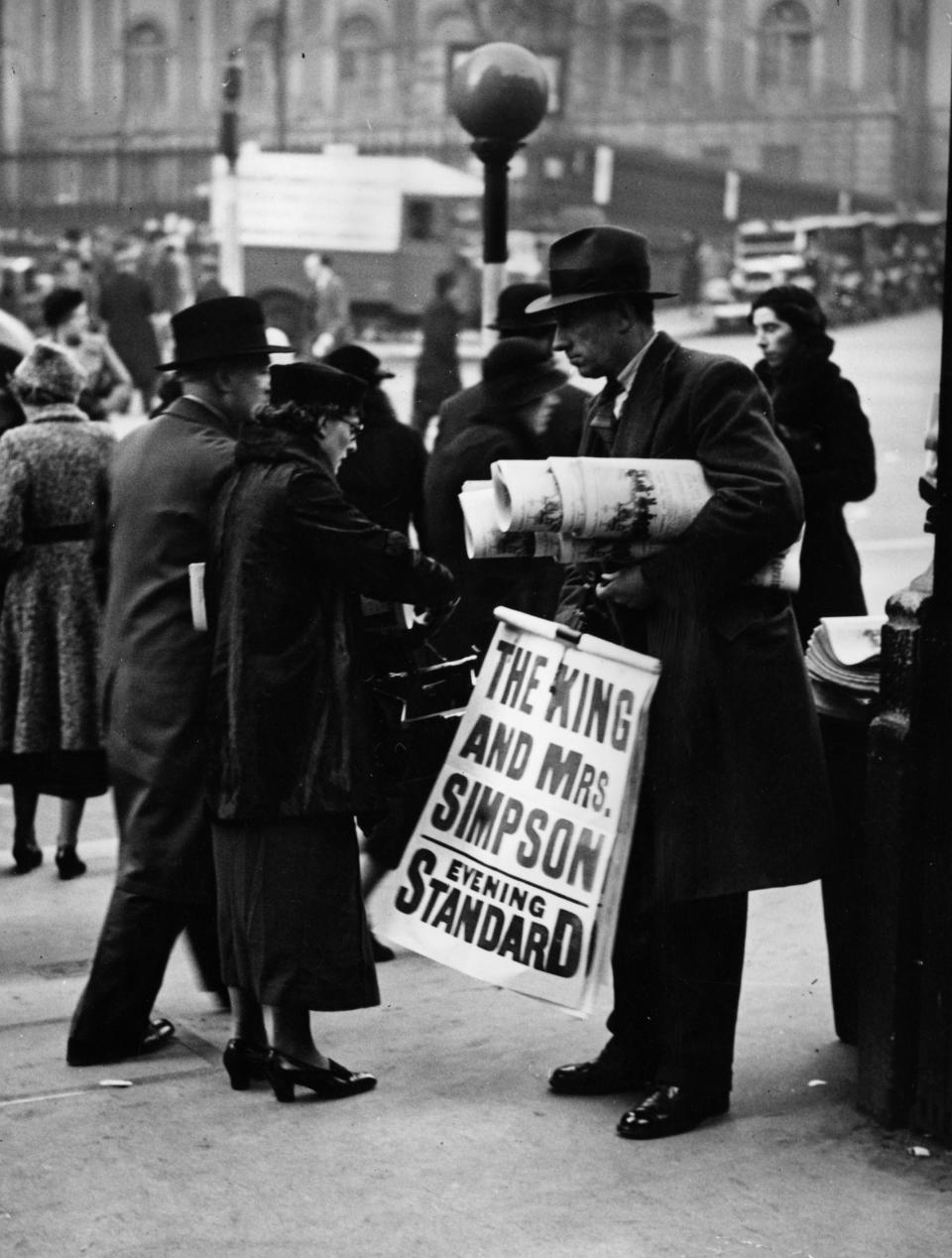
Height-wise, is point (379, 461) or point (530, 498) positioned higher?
point (530, 498)

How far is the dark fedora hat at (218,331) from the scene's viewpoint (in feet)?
16.3

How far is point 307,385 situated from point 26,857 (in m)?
3.21

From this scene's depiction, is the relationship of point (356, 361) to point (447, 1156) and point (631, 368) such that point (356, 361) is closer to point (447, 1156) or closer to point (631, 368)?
point (631, 368)

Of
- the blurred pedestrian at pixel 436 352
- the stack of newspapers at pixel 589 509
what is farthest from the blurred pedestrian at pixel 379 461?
the blurred pedestrian at pixel 436 352

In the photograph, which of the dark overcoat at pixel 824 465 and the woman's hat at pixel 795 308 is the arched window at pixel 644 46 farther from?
the dark overcoat at pixel 824 465

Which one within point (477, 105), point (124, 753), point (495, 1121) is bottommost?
point (495, 1121)

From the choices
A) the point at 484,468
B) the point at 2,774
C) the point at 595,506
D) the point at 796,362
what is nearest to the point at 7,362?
the point at 2,774

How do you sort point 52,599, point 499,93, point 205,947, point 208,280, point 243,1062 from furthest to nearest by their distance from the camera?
1. point 208,280
2. point 499,93
3. point 52,599
4. point 205,947
5. point 243,1062

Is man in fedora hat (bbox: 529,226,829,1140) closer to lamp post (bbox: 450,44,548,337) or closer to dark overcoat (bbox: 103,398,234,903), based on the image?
dark overcoat (bbox: 103,398,234,903)

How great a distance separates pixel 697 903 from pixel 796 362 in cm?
309

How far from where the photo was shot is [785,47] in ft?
164

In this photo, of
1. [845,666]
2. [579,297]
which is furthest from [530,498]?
[845,666]

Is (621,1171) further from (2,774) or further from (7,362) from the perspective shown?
(7,362)

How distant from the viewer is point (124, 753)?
4.93m
